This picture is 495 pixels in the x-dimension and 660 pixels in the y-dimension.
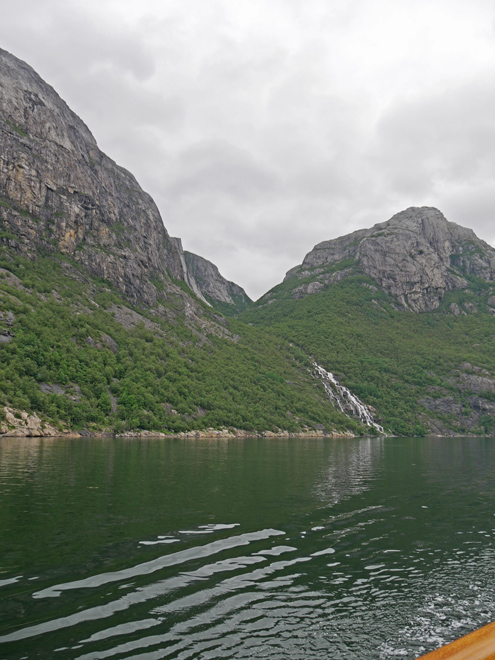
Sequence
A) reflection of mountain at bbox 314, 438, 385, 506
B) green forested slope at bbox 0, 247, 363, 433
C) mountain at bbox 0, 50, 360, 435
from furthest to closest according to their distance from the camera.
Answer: mountain at bbox 0, 50, 360, 435 < green forested slope at bbox 0, 247, 363, 433 < reflection of mountain at bbox 314, 438, 385, 506

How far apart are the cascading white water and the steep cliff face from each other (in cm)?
6814

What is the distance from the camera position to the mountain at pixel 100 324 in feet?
257

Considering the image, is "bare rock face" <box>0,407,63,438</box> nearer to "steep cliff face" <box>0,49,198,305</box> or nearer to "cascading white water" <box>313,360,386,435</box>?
"steep cliff face" <box>0,49,198,305</box>

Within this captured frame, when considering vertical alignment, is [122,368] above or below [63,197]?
below

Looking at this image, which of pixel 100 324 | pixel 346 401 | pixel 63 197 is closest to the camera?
pixel 100 324

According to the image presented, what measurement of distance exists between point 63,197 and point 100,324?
55.9 meters

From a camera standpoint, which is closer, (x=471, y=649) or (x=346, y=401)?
(x=471, y=649)

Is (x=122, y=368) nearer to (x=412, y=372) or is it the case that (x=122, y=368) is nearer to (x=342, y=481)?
(x=342, y=481)

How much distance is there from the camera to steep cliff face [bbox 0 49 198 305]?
125375 millimetres

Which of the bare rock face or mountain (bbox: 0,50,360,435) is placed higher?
mountain (bbox: 0,50,360,435)

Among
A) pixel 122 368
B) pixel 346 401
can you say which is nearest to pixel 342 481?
pixel 122 368

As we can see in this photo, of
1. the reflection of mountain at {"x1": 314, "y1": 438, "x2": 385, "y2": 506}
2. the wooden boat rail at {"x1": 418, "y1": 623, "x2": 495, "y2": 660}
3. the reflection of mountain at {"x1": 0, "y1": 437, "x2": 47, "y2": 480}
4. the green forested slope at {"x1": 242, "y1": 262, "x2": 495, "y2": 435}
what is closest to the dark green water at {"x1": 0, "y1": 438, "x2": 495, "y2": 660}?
the reflection of mountain at {"x1": 314, "y1": 438, "x2": 385, "y2": 506}

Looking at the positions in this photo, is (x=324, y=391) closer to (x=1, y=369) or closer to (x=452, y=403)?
(x=452, y=403)

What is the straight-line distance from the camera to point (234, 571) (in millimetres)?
12695
